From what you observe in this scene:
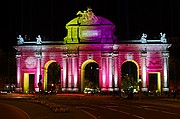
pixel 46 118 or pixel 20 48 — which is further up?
pixel 20 48

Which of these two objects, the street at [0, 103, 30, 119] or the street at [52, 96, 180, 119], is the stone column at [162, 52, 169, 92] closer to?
the street at [52, 96, 180, 119]

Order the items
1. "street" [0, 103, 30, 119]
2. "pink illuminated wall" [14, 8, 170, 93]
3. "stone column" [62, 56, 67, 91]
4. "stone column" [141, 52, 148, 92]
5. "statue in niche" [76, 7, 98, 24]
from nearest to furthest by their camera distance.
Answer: "street" [0, 103, 30, 119] → "stone column" [141, 52, 148, 92] → "pink illuminated wall" [14, 8, 170, 93] → "statue in niche" [76, 7, 98, 24] → "stone column" [62, 56, 67, 91]

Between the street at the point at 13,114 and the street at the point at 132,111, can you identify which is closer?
the street at the point at 132,111

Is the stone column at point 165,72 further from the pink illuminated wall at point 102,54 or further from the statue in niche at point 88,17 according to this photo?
the statue in niche at point 88,17

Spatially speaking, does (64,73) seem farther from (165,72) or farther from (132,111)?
(132,111)

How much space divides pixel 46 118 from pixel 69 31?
72263 mm

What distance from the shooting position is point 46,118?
33062 millimetres

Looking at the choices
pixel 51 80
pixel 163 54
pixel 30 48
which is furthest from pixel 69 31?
pixel 51 80

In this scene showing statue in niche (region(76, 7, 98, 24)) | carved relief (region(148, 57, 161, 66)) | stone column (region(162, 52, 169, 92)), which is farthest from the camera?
carved relief (region(148, 57, 161, 66))

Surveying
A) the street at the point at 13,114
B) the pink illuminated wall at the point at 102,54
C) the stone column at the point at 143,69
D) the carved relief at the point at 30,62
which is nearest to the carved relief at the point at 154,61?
the pink illuminated wall at the point at 102,54

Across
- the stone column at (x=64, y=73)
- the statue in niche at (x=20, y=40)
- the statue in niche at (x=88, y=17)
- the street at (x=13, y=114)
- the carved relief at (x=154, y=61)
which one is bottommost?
the street at (x=13, y=114)

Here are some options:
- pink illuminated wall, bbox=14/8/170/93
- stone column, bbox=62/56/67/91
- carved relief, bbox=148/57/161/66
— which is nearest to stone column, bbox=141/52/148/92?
pink illuminated wall, bbox=14/8/170/93

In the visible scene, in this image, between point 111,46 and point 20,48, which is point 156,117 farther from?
point 20,48

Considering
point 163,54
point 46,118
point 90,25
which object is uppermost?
point 90,25
